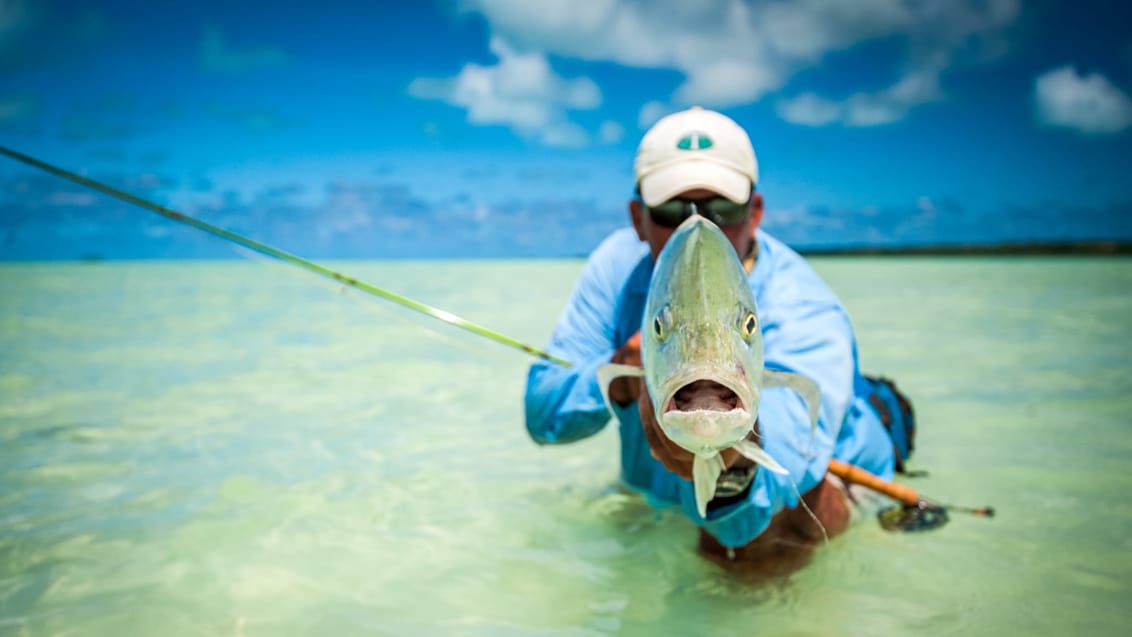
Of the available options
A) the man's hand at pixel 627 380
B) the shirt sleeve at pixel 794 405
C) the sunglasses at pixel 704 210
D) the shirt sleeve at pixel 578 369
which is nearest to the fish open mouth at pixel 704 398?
the shirt sleeve at pixel 794 405

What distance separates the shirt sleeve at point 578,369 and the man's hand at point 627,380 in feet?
0.25

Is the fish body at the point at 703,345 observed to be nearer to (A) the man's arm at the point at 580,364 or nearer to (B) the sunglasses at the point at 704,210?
(B) the sunglasses at the point at 704,210

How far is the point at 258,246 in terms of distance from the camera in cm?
289

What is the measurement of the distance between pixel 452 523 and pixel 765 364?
1547 mm

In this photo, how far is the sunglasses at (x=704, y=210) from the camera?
2.11 m

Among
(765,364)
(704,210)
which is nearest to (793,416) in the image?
(765,364)

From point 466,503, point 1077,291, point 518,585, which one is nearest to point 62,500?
point 466,503

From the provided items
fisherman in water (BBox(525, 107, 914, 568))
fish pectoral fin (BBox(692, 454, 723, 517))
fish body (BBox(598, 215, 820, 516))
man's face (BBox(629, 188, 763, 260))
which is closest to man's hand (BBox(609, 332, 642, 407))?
fisherman in water (BBox(525, 107, 914, 568))

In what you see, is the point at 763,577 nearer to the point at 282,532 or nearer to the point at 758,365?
the point at 758,365

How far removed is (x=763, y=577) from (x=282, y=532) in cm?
185

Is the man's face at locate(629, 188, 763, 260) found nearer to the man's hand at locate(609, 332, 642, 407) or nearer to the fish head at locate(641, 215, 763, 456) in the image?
the man's hand at locate(609, 332, 642, 407)

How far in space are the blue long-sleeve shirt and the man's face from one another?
0.48 feet

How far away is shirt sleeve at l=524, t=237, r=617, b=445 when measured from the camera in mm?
2416

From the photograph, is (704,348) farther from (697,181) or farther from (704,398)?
(697,181)
